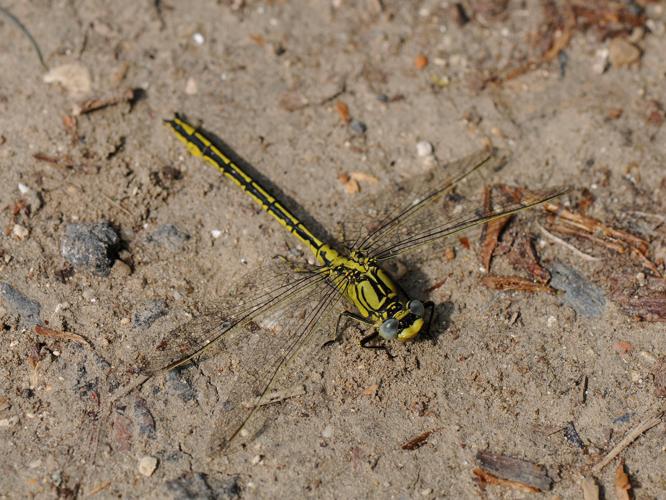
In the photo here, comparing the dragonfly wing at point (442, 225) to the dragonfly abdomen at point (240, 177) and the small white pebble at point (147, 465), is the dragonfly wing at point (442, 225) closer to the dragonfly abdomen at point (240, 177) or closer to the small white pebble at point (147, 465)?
the dragonfly abdomen at point (240, 177)

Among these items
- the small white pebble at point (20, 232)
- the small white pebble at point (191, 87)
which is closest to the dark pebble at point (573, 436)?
the small white pebble at point (191, 87)

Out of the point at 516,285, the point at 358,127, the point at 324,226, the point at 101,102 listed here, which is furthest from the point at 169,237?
the point at 516,285

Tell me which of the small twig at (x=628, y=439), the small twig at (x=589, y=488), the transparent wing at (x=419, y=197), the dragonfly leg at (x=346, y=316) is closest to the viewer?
the small twig at (x=589, y=488)

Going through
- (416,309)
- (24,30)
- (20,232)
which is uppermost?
(24,30)

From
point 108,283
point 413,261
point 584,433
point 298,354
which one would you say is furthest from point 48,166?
point 584,433

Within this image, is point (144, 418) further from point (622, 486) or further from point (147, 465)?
point (622, 486)

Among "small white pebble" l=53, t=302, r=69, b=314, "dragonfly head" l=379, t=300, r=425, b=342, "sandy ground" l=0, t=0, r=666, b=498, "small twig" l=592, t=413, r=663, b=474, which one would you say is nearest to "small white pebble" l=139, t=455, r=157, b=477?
"sandy ground" l=0, t=0, r=666, b=498

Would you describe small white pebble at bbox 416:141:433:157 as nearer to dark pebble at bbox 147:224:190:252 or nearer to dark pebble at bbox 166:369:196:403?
dark pebble at bbox 147:224:190:252

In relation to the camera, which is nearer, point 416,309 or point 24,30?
point 416,309
